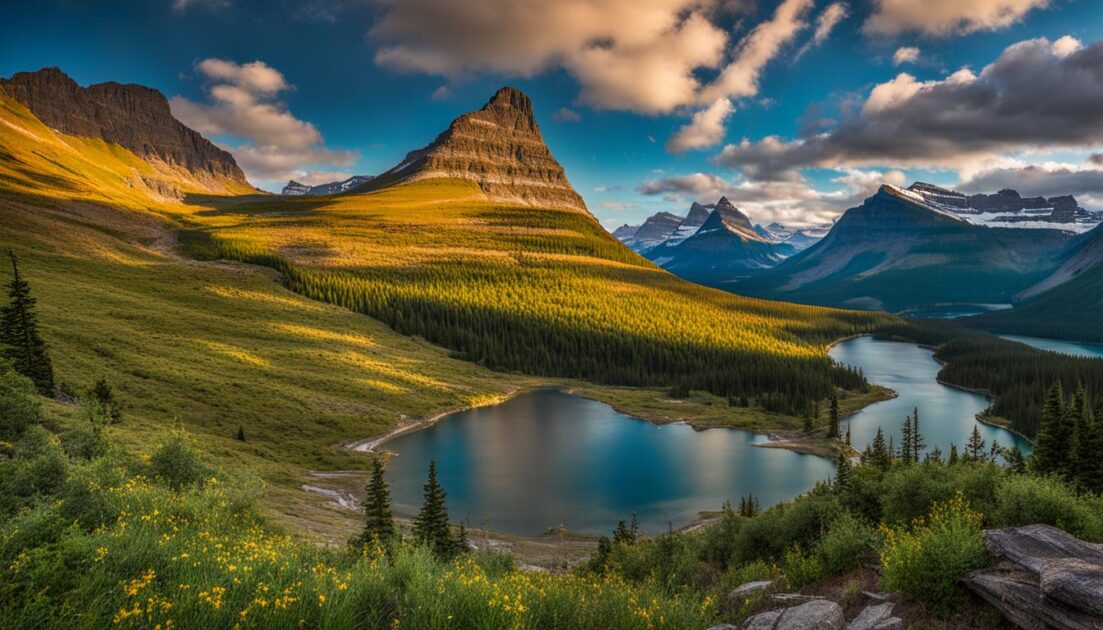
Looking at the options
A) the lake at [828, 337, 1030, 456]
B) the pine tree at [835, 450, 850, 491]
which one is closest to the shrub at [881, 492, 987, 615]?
the pine tree at [835, 450, 850, 491]

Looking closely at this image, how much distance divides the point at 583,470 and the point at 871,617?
244 feet

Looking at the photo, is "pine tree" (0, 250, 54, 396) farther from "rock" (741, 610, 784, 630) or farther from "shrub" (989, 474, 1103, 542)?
"shrub" (989, 474, 1103, 542)

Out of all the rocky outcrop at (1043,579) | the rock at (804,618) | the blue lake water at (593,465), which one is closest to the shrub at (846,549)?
the rocky outcrop at (1043,579)

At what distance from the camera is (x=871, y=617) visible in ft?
38.4

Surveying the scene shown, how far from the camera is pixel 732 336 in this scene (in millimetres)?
195750

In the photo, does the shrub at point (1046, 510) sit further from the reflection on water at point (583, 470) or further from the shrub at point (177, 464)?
the reflection on water at point (583, 470)

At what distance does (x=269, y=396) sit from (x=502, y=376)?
247 ft

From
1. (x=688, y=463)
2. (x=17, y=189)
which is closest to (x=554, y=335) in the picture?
(x=688, y=463)

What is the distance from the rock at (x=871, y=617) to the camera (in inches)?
439

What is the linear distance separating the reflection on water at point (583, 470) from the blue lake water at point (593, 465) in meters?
0.17

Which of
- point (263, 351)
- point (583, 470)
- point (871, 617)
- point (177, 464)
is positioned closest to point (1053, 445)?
point (871, 617)

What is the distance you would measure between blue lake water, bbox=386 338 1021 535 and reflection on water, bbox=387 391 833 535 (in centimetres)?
17

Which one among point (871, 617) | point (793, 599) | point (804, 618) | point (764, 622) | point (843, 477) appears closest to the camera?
point (804, 618)

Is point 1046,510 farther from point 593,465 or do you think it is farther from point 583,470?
point 593,465
